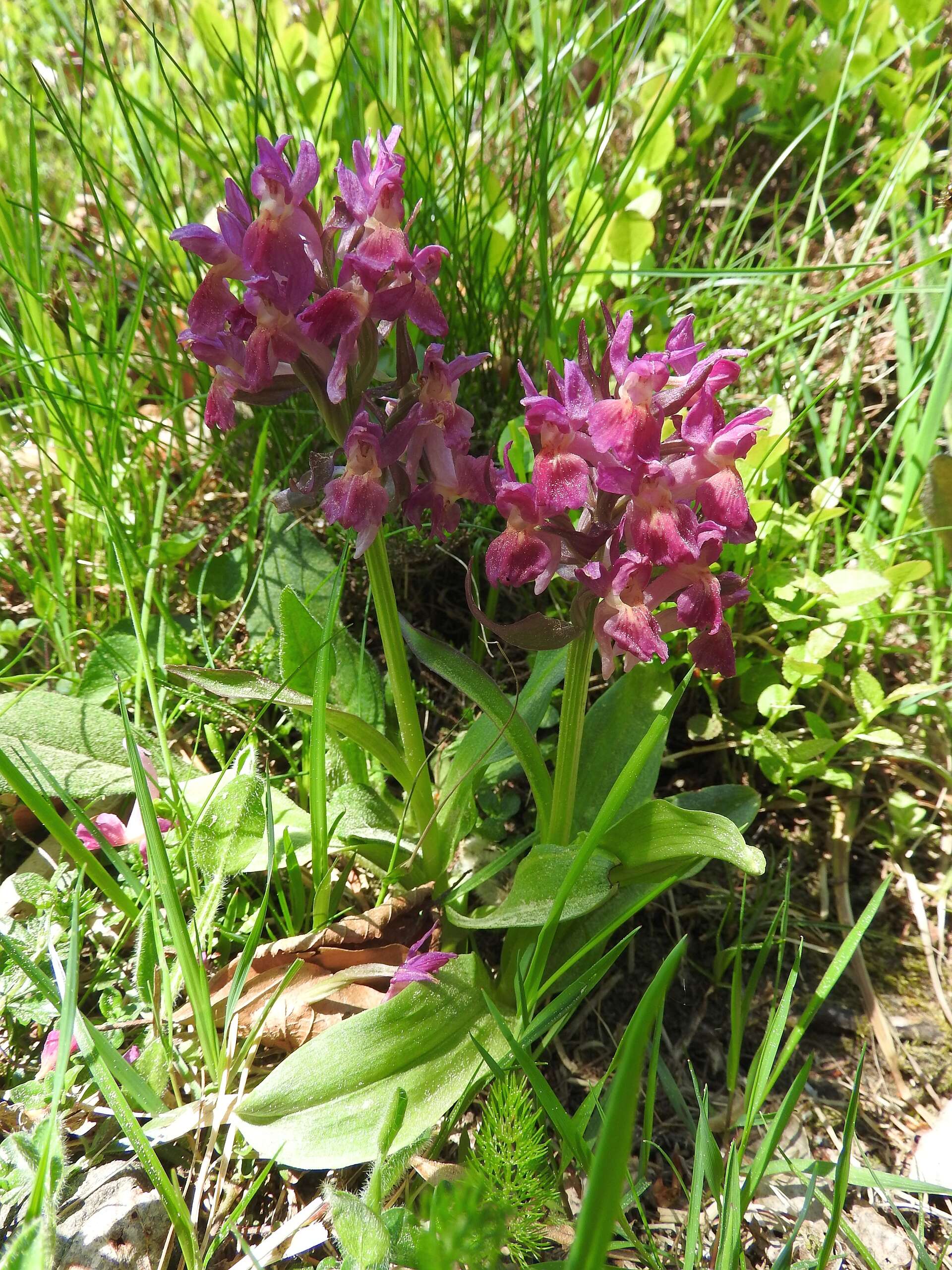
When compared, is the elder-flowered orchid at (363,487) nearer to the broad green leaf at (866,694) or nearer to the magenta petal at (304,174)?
the magenta petal at (304,174)

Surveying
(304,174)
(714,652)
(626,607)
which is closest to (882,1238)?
(714,652)

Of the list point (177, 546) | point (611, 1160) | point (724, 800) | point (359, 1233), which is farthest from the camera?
point (177, 546)

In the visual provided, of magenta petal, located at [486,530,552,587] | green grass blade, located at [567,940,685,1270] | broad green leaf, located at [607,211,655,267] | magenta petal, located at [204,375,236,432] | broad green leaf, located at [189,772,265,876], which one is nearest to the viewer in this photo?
green grass blade, located at [567,940,685,1270]

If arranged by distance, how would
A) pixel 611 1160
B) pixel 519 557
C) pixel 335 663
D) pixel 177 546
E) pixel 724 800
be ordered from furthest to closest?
pixel 177 546 < pixel 335 663 < pixel 724 800 < pixel 519 557 < pixel 611 1160

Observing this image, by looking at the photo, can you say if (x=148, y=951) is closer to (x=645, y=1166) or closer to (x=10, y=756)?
(x=10, y=756)

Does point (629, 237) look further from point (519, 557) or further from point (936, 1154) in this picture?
point (936, 1154)

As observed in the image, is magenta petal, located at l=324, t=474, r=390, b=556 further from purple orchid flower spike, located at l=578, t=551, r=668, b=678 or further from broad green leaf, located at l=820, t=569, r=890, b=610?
broad green leaf, located at l=820, t=569, r=890, b=610

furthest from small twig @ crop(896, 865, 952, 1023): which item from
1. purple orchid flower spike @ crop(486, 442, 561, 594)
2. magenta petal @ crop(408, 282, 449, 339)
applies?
magenta petal @ crop(408, 282, 449, 339)
